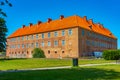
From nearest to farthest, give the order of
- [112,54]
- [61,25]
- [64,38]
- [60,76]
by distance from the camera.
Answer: [60,76] < [112,54] < [64,38] < [61,25]

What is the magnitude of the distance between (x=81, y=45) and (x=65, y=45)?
4.70 meters

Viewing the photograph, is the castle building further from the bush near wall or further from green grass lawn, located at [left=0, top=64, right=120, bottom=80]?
green grass lawn, located at [left=0, top=64, right=120, bottom=80]

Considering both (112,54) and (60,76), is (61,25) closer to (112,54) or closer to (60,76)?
(112,54)

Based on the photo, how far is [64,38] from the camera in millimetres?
67562

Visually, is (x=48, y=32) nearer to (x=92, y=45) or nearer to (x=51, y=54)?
(x=51, y=54)

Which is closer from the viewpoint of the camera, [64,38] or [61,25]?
[64,38]

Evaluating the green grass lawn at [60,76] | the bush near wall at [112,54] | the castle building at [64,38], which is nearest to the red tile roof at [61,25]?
the castle building at [64,38]

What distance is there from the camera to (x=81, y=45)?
2554 inches

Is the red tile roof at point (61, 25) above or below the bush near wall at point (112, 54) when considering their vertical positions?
above

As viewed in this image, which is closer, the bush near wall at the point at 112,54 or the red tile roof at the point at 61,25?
the bush near wall at the point at 112,54

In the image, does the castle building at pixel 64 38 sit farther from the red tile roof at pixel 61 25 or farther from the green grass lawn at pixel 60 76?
the green grass lawn at pixel 60 76

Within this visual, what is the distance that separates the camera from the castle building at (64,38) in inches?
2566

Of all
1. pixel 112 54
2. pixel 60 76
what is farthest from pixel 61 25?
pixel 60 76

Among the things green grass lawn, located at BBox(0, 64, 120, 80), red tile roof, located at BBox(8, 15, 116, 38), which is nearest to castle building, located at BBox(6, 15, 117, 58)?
red tile roof, located at BBox(8, 15, 116, 38)
